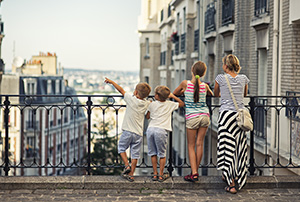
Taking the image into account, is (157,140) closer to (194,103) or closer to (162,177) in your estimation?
(162,177)

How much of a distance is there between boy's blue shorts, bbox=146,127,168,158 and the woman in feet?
2.79

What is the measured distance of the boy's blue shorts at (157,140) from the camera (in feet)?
Answer: 27.8

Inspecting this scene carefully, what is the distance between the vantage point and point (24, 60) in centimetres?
6519

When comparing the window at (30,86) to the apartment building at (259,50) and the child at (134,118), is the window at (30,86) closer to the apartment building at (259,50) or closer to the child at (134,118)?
the apartment building at (259,50)

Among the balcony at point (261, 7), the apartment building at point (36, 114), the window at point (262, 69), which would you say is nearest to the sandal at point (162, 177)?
the balcony at point (261, 7)

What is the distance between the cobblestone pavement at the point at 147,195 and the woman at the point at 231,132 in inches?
10.6

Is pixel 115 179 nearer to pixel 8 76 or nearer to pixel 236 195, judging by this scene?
pixel 236 195

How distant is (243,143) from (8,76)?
180 ft

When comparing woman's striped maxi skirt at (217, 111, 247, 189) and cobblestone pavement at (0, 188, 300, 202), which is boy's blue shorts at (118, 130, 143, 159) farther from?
woman's striped maxi skirt at (217, 111, 247, 189)

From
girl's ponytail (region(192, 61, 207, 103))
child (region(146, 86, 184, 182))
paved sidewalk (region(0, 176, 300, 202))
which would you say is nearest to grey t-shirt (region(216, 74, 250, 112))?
girl's ponytail (region(192, 61, 207, 103))

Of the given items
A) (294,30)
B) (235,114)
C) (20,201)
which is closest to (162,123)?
A: (235,114)

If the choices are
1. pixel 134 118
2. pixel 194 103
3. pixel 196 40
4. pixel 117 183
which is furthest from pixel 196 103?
pixel 196 40

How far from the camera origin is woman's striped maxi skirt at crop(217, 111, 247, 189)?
8.21 m

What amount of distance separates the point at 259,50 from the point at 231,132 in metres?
8.46
